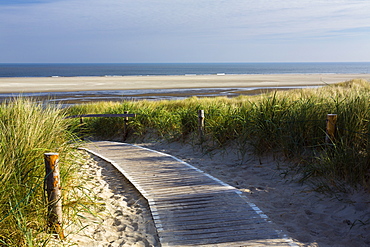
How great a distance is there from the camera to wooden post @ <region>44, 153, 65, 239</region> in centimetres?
391

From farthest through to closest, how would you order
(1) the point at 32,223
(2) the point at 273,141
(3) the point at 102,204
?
(2) the point at 273,141 → (3) the point at 102,204 → (1) the point at 32,223

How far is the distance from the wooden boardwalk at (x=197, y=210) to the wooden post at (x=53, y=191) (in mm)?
1212

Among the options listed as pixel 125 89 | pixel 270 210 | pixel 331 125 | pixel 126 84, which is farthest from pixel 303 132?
pixel 126 84

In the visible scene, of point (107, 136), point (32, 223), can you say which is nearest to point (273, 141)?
point (32, 223)

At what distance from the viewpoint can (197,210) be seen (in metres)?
4.87

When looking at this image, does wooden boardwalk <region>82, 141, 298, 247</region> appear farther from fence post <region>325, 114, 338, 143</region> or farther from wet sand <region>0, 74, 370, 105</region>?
wet sand <region>0, 74, 370, 105</region>

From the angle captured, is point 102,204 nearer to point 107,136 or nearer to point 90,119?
point 107,136

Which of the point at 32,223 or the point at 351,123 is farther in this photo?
the point at 351,123

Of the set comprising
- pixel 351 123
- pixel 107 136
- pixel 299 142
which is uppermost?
pixel 351 123

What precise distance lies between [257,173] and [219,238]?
3.11 meters

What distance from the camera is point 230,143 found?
8.84m

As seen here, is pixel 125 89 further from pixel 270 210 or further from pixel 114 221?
pixel 270 210

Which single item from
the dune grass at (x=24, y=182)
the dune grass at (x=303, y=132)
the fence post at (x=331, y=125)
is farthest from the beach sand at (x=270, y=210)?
the fence post at (x=331, y=125)

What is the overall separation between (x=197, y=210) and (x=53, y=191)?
195 cm
